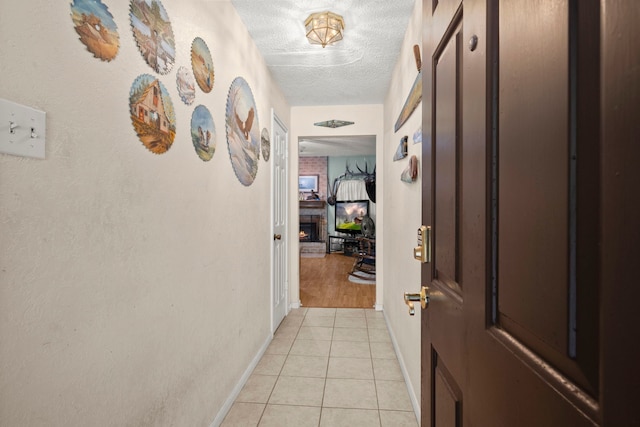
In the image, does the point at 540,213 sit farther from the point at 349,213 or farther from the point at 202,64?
the point at 349,213

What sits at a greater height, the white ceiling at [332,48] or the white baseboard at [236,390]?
the white ceiling at [332,48]

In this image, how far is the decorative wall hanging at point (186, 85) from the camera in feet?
4.29

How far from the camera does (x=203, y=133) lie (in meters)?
1.51

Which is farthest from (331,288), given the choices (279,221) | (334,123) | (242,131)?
(242,131)

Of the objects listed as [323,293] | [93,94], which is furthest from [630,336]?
[323,293]

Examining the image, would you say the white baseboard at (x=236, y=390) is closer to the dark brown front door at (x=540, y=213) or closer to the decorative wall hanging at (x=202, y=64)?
the dark brown front door at (x=540, y=213)

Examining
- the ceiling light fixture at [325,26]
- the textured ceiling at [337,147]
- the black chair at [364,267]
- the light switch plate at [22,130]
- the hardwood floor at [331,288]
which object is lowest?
the hardwood floor at [331,288]

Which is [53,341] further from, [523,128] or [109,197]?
[523,128]

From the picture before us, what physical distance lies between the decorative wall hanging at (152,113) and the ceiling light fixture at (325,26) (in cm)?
119

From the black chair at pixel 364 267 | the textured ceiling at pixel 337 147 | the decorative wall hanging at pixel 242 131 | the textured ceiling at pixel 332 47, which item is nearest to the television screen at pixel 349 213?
the textured ceiling at pixel 337 147

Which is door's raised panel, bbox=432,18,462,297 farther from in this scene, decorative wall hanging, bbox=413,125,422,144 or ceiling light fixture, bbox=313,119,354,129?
ceiling light fixture, bbox=313,119,354,129

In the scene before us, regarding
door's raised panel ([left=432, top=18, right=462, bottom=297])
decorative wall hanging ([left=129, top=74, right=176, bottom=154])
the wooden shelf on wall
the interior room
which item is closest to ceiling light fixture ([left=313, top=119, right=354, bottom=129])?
the interior room

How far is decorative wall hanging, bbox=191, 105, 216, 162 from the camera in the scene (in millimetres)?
1432

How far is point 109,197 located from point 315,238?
7399mm
